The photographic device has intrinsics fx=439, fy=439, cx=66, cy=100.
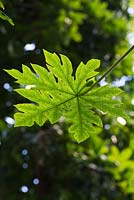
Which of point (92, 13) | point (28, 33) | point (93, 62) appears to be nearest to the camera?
point (93, 62)

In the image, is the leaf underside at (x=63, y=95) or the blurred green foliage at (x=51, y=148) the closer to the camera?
the leaf underside at (x=63, y=95)

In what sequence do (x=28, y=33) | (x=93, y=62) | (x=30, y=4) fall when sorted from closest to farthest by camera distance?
(x=93, y=62) < (x=28, y=33) < (x=30, y=4)

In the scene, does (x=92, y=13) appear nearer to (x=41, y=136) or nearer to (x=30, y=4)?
(x=30, y=4)

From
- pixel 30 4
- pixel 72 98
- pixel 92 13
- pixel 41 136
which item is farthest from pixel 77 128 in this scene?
pixel 92 13

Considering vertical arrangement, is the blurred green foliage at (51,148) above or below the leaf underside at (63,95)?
above

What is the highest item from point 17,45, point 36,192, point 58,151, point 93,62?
point 17,45

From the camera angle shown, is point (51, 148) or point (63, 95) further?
point (51, 148)

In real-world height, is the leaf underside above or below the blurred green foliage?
below

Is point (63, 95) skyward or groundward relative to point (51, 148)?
groundward
